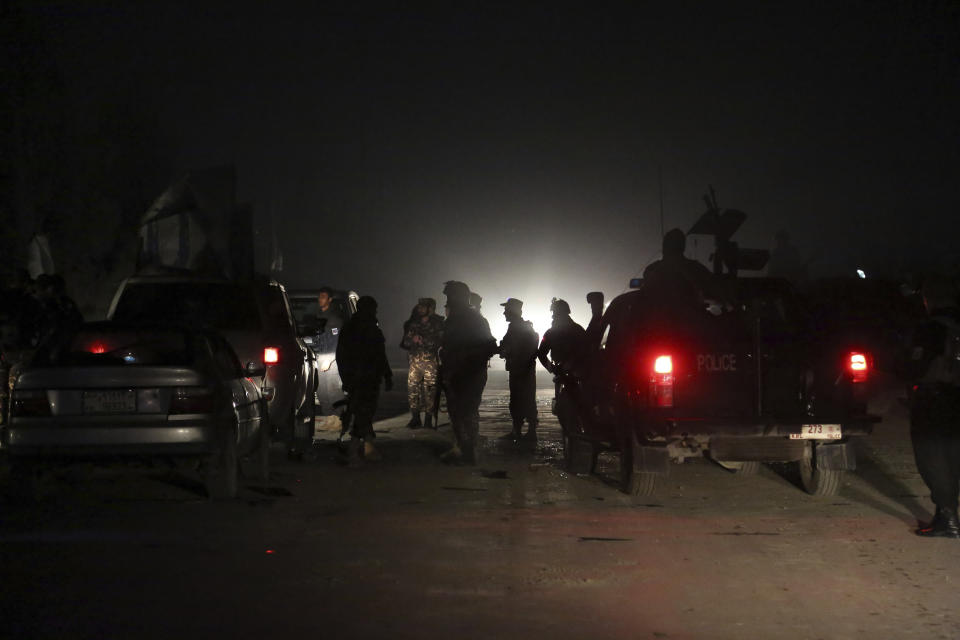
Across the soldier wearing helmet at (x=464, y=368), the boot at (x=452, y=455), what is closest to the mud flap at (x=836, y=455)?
the soldier wearing helmet at (x=464, y=368)

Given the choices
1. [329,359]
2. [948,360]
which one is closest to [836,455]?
[948,360]

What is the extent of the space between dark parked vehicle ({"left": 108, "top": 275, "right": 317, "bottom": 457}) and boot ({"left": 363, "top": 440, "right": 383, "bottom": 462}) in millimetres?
1015

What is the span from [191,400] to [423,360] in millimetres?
7892

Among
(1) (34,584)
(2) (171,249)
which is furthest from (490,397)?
(1) (34,584)

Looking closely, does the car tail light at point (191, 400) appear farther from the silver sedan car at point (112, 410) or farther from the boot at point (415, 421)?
the boot at point (415, 421)

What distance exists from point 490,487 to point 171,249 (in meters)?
5.91

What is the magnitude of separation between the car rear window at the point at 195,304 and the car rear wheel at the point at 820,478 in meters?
5.66

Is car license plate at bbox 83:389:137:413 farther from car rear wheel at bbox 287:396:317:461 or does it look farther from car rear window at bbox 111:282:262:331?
car rear wheel at bbox 287:396:317:461

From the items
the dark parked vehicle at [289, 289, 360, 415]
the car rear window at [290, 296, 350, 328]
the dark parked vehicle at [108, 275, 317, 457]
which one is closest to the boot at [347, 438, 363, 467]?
the dark parked vehicle at [108, 275, 317, 457]

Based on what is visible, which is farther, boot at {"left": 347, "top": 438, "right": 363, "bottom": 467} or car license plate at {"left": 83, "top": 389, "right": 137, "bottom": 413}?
boot at {"left": 347, "top": 438, "right": 363, "bottom": 467}

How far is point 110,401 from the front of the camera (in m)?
8.77

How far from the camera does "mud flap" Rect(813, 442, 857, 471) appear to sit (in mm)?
9648

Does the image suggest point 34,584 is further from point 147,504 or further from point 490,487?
point 490,487

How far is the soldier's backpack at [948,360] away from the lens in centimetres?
783
